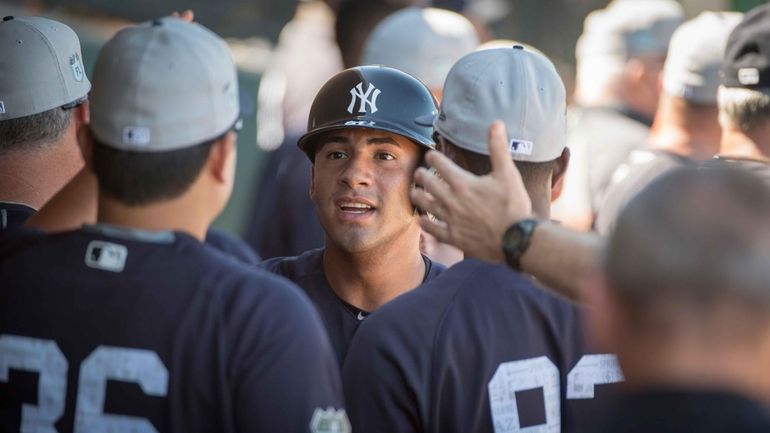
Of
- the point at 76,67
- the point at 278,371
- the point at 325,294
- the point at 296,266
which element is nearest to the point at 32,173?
the point at 76,67

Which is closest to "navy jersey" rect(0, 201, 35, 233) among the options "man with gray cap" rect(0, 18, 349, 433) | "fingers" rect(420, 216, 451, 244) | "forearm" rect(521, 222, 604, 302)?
"man with gray cap" rect(0, 18, 349, 433)

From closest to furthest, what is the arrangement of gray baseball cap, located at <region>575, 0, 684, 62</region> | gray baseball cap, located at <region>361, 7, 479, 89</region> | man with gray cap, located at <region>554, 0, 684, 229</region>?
gray baseball cap, located at <region>361, 7, 479, 89</region>
man with gray cap, located at <region>554, 0, 684, 229</region>
gray baseball cap, located at <region>575, 0, 684, 62</region>

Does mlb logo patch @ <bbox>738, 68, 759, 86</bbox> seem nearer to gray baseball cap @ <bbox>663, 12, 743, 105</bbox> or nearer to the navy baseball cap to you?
the navy baseball cap

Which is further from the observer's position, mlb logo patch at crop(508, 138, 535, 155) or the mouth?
the mouth

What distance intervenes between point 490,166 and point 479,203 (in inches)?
14.7

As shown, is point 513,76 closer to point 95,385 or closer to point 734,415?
point 95,385

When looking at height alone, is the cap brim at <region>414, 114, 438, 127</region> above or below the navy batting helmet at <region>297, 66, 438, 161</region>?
below

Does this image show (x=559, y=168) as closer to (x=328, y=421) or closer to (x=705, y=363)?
(x=328, y=421)

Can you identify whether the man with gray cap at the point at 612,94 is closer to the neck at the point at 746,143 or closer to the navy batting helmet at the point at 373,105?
the neck at the point at 746,143

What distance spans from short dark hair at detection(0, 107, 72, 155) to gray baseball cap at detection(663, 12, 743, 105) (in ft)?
11.0

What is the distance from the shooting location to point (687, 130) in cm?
647

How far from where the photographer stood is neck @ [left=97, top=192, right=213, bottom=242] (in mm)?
2980

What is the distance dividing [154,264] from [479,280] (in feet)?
3.28

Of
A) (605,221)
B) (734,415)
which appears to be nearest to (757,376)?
(734,415)
